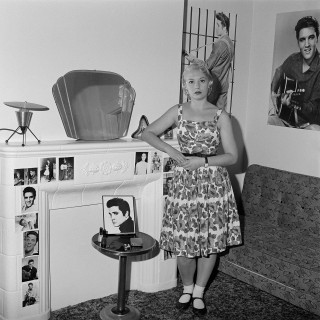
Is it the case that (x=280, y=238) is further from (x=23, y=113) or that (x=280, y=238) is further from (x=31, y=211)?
(x=23, y=113)

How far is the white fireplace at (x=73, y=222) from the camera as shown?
2680mm

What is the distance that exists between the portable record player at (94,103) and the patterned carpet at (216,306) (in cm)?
104

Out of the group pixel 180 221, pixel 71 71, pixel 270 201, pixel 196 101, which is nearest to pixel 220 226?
pixel 180 221

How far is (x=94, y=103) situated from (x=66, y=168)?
447 mm

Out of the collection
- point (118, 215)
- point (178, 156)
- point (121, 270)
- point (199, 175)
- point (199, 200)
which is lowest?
point (121, 270)

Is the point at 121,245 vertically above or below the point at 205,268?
above

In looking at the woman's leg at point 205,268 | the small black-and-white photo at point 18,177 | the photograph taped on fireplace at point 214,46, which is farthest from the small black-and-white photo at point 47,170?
the photograph taped on fireplace at point 214,46

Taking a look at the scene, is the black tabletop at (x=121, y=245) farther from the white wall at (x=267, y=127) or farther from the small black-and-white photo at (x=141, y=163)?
the white wall at (x=267, y=127)

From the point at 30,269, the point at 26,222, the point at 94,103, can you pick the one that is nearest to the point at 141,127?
the point at 94,103

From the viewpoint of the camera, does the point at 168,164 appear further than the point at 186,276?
Yes

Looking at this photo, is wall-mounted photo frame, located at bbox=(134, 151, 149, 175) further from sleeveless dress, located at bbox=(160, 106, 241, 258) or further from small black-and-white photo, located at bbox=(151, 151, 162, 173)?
sleeveless dress, located at bbox=(160, 106, 241, 258)

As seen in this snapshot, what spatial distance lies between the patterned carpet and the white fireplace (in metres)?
0.07

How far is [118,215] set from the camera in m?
3.01

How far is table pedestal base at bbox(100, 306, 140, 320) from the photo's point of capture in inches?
115
